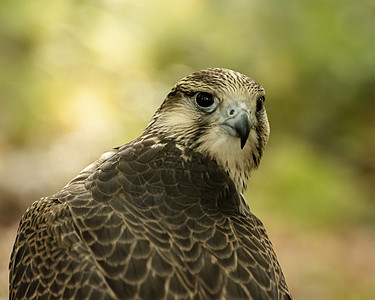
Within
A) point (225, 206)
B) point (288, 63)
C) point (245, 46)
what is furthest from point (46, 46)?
point (225, 206)

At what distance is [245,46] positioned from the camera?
11.5 m

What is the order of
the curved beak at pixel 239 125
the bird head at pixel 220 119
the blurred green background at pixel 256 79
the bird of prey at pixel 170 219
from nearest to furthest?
the bird of prey at pixel 170 219 < the curved beak at pixel 239 125 < the bird head at pixel 220 119 < the blurred green background at pixel 256 79

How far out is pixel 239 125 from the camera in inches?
136

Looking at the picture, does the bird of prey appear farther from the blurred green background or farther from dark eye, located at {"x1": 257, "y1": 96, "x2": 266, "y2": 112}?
the blurred green background

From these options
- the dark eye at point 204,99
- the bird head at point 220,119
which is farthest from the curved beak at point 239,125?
the dark eye at point 204,99

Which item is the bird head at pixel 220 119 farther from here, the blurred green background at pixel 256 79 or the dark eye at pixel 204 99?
the blurred green background at pixel 256 79

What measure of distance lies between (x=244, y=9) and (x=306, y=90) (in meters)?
1.81

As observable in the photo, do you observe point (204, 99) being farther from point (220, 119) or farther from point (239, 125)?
point (239, 125)

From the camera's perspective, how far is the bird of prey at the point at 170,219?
2988 millimetres

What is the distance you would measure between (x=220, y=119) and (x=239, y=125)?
0.17 meters

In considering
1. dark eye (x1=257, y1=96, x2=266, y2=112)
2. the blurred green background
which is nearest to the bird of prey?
dark eye (x1=257, y1=96, x2=266, y2=112)

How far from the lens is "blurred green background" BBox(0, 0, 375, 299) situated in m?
8.84

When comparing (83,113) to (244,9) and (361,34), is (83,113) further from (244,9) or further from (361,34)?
(361,34)

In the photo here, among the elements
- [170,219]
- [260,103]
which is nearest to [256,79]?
[260,103]
